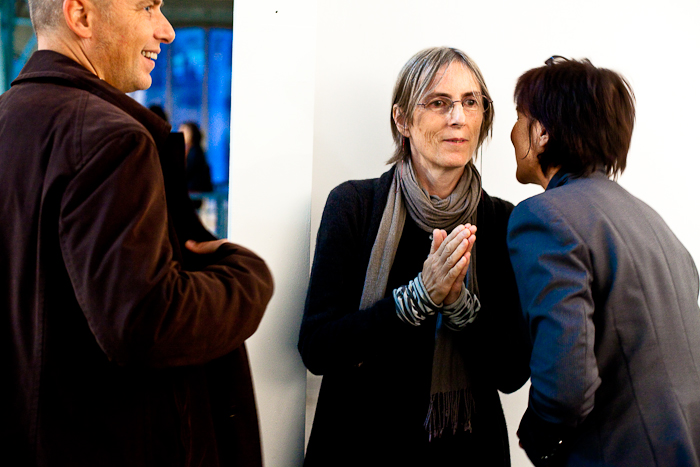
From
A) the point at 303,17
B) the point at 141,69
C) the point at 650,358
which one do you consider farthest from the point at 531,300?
the point at 303,17

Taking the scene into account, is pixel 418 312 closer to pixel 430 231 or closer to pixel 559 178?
pixel 430 231

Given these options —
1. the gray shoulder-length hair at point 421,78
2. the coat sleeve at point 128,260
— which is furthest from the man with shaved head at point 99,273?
the gray shoulder-length hair at point 421,78

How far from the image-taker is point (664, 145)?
7.93ft

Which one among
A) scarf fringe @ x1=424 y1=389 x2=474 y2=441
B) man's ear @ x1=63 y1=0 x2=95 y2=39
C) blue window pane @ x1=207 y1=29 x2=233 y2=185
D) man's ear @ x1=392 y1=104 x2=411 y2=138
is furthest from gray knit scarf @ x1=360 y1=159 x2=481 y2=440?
man's ear @ x1=63 y1=0 x2=95 y2=39

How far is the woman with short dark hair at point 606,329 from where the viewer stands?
125 cm

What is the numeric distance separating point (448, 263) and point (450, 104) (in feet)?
1.95

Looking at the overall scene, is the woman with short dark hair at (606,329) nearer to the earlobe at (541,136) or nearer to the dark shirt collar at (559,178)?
the dark shirt collar at (559,178)

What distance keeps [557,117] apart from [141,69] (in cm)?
104

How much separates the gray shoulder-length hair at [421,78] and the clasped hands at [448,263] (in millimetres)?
475

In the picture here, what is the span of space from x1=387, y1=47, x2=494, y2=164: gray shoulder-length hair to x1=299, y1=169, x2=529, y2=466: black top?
347mm

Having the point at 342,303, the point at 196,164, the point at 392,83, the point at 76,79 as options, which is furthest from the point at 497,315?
the point at 76,79

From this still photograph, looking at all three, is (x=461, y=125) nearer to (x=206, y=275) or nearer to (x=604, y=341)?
(x=604, y=341)

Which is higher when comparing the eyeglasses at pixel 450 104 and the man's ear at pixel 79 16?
the man's ear at pixel 79 16

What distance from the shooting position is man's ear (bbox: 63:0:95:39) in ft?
3.53
